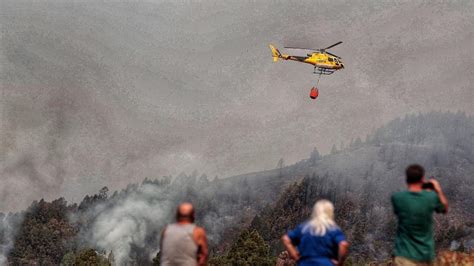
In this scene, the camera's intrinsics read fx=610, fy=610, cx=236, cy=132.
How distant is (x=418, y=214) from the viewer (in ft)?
30.8

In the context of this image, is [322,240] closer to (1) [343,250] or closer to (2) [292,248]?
(1) [343,250]

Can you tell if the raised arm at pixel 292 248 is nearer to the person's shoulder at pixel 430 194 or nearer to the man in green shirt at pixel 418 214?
the man in green shirt at pixel 418 214

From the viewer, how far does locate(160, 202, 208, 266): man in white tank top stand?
9.66 meters

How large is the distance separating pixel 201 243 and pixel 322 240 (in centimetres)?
197

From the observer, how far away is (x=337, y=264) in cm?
907

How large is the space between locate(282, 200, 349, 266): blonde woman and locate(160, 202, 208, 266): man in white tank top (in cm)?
150

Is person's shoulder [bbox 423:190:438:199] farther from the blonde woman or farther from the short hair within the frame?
the blonde woman

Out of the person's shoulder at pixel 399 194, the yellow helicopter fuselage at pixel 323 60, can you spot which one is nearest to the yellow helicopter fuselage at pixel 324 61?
the yellow helicopter fuselage at pixel 323 60

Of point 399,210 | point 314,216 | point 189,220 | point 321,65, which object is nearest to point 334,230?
point 314,216

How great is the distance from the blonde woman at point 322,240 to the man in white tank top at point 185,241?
150 centimetres

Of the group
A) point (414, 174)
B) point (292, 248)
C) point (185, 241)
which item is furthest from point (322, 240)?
point (185, 241)

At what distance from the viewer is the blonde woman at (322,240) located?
354 inches

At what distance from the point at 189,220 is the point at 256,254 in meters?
90.7

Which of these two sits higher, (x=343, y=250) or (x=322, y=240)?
(x=322, y=240)
